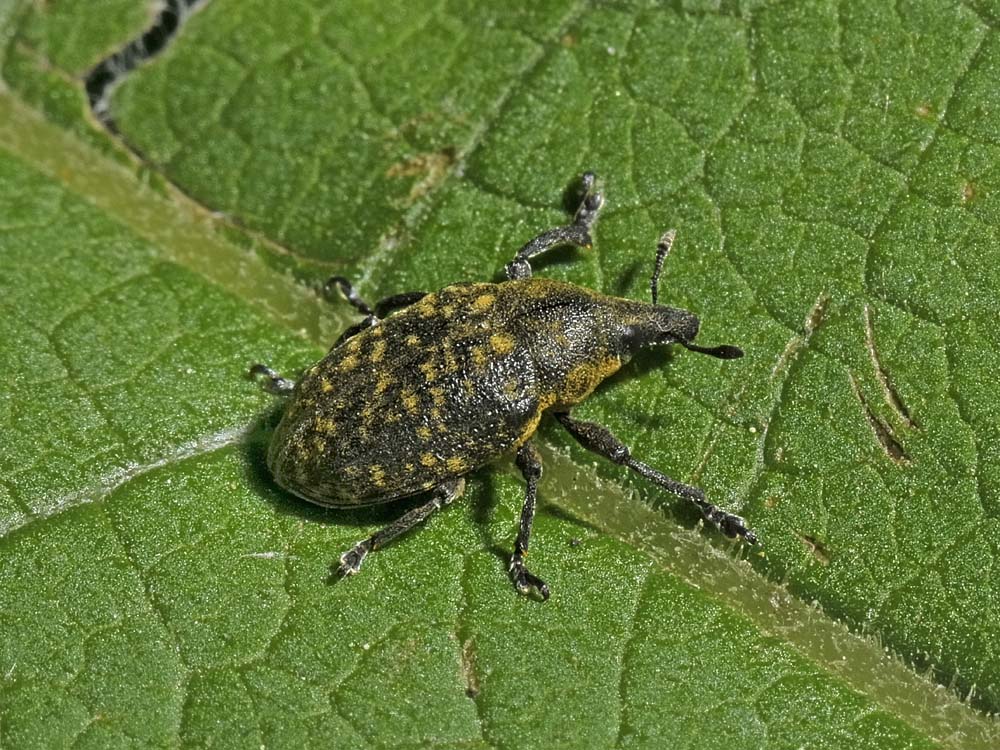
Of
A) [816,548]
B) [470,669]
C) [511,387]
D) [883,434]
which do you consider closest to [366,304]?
[511,387]

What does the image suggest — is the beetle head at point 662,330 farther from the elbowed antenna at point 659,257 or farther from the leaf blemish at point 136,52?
the leaf blemish at point 136,52

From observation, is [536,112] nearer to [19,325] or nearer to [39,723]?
[19,325]

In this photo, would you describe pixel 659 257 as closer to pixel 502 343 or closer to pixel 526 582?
pixel 502 343

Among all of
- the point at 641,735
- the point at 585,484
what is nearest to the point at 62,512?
the point at 585,484

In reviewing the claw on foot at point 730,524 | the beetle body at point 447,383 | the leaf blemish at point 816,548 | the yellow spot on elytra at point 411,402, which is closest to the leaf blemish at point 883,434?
the leaf blemish at point 816,548

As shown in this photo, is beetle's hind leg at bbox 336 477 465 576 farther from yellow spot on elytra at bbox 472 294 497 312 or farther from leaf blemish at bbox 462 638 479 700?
yellow spot on elytra at bbox 472 294 497 312
